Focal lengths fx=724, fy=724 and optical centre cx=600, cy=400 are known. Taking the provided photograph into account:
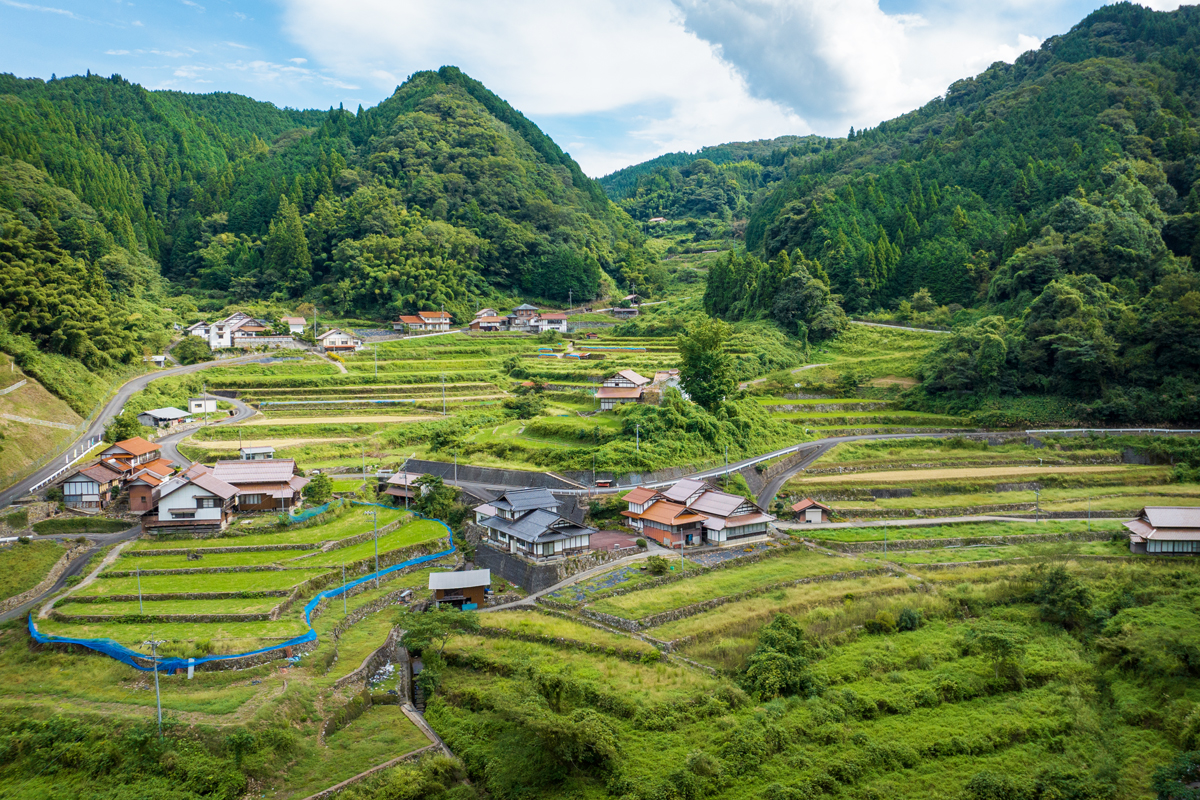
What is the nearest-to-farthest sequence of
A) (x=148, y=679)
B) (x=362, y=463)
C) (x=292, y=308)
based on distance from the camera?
(x=148, y=679)
(x=362, y=463)
(x=292, y=308)

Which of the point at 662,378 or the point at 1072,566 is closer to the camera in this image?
the point at 1072,566

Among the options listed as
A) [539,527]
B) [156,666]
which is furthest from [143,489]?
[539,527]

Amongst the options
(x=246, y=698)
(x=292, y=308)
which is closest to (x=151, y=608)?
(x=246, y=698)

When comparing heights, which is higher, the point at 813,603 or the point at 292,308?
the point at 292,308

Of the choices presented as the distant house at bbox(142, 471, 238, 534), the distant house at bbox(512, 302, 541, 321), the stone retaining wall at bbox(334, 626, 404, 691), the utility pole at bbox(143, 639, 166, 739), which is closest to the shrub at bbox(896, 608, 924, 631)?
the stone retaining wall at bbox(334, 626, 404, 691)

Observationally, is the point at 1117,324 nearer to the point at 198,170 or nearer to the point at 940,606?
the point at 940,606

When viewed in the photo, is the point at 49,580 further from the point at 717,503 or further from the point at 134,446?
the point at 717,503

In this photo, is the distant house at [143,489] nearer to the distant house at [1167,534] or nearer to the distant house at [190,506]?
the distant house at [190,506]

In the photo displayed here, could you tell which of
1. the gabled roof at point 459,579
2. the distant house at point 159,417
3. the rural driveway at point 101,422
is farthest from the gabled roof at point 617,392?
the rural driveway at point 101,422
